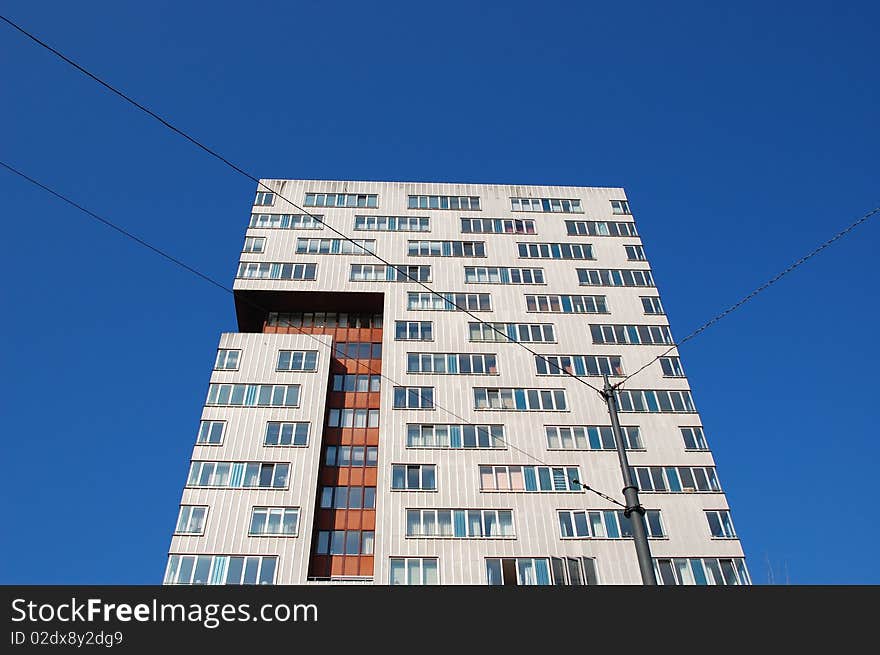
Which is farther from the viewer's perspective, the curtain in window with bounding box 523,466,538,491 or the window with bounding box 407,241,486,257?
the window with bounding box 407,241,486,257

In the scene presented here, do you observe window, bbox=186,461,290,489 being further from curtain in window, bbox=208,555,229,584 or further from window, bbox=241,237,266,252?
window, bbox=241,237,266,252

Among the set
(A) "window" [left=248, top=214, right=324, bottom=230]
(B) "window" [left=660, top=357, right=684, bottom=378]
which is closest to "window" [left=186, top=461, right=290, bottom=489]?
(A) "window" [left=248, top=214, right=324, bottom=230]

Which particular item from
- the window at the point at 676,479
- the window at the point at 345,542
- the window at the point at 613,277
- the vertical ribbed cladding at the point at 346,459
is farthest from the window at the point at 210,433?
the window at the point at 613,277

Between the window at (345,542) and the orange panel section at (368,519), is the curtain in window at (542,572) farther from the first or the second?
the orange panel section at (368,519)

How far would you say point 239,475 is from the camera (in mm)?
43562

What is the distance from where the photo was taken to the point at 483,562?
1597 inches

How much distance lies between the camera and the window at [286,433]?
45.4 metres

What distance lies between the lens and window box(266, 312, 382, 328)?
181 feet

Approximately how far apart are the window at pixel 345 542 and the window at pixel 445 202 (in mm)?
29831

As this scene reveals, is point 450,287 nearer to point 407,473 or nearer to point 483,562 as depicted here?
point 407,473

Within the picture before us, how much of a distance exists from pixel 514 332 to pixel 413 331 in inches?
301

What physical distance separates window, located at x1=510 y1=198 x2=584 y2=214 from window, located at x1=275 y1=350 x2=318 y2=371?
930 inches
